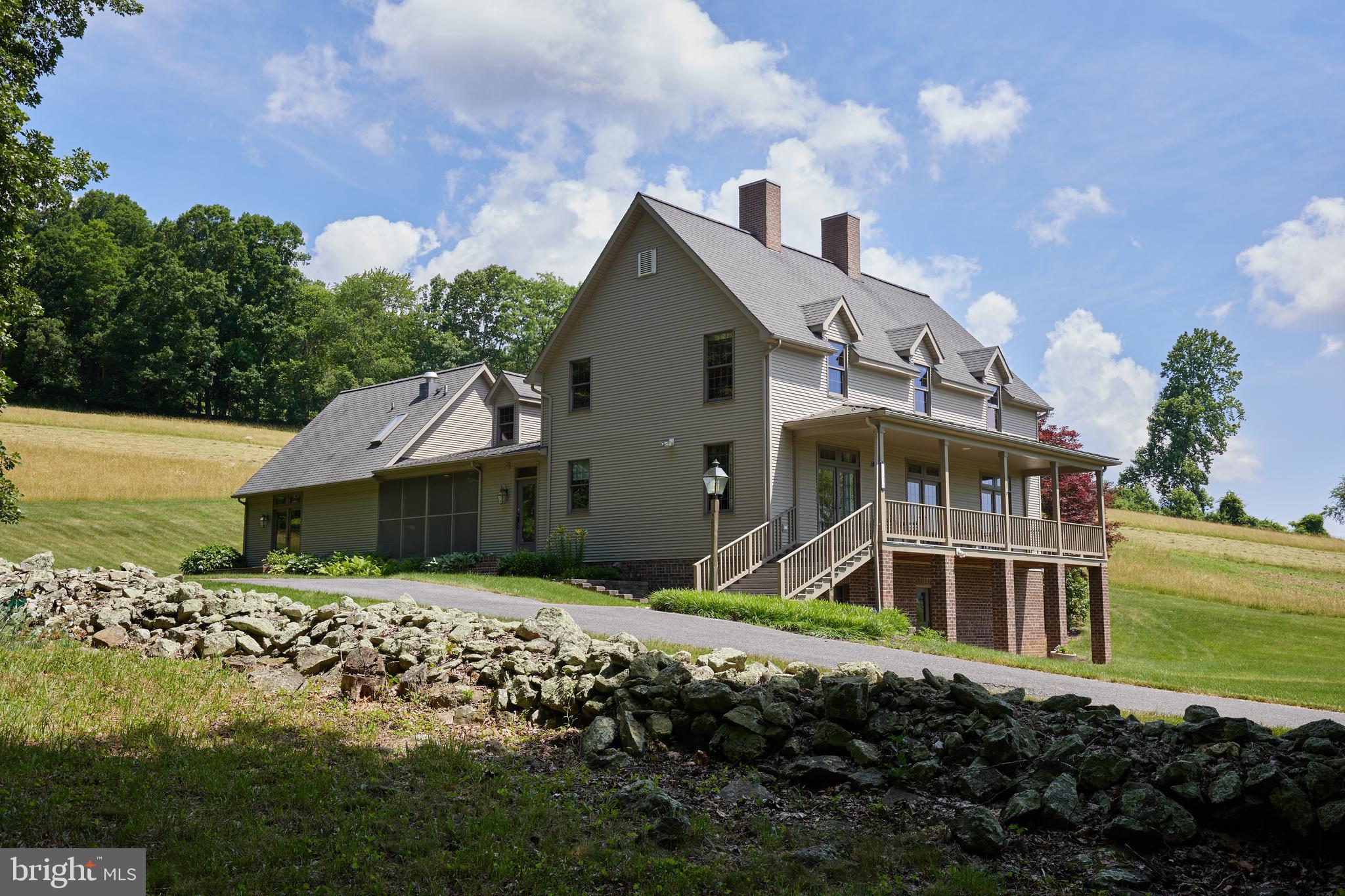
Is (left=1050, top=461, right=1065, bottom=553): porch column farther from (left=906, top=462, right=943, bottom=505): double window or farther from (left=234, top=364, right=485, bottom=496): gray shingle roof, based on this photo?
(left=234, top=364, right=485, bottom=496): gray shingle roof

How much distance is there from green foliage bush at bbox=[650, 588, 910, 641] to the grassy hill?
2004 centimetres

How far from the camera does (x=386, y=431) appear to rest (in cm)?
3328

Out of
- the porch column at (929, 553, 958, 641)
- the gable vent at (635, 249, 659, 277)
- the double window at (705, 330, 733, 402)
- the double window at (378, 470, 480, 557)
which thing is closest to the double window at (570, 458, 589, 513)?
the double window at (378, 470, 480, 557)

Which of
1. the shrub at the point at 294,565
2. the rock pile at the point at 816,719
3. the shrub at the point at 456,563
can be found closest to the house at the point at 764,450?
the shrub at the point at 456,563

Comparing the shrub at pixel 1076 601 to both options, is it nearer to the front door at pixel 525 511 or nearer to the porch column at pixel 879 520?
the porch column at pixel 879 520

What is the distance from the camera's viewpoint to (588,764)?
7.38 meters

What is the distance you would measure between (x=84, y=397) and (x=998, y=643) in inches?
2243

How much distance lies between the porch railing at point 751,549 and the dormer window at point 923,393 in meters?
6.57

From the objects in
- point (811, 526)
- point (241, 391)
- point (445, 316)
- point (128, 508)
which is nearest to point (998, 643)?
point (811, 526)

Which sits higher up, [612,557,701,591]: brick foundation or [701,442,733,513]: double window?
[701,442,733,513]: double window

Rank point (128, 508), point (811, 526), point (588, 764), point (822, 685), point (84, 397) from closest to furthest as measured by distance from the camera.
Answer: point (588, 764), point (822, 685), point (811, 526), point (128, 508), point (84, 397)

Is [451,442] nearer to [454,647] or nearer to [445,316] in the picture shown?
[454,647]

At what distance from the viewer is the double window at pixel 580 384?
26.9m

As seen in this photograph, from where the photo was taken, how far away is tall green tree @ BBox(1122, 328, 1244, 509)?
8244 centimetres
